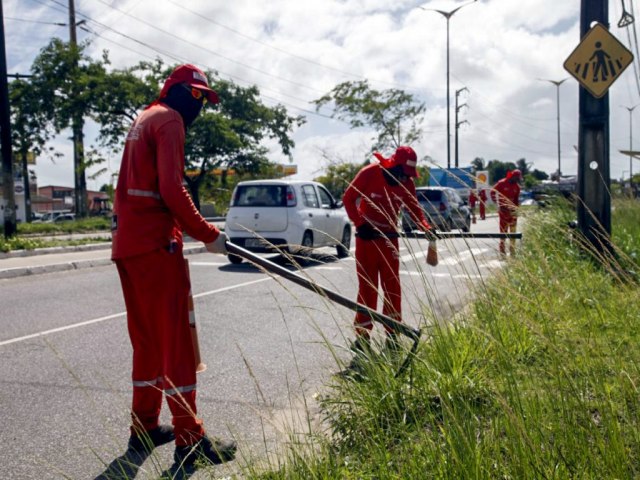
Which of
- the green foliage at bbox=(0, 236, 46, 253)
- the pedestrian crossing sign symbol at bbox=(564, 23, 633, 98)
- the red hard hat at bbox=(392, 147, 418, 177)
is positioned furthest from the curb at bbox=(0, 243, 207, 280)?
the red hard hat at bbox=(392, 147, 418, 177)

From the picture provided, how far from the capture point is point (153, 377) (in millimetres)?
3760

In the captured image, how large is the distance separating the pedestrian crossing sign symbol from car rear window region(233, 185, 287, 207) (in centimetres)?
695

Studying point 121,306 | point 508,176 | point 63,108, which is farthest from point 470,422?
point 63,108

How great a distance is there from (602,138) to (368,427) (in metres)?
7.30

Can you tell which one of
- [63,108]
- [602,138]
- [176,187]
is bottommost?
[176,187]

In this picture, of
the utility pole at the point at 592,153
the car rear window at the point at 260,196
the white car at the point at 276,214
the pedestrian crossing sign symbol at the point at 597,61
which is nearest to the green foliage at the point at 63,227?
the car rear window at the point at 260,196

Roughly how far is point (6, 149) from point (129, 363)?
14.3 m

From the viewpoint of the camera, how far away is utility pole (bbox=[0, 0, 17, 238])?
17875 millimetres

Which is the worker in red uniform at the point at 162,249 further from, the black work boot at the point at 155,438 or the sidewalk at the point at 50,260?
the sidewalk at the point at 50,260

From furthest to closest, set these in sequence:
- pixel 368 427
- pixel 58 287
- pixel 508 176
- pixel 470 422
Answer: pixel 508 176 → pixel 58 287 → pixel 368 427 → pixel 470 422

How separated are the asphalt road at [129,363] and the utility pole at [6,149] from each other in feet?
27.2

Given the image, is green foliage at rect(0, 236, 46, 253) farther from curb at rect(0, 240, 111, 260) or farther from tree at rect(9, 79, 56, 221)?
tree at rect(9, 79, 56, 221)

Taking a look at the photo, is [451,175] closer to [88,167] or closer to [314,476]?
[314,476]

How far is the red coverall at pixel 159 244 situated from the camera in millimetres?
3516
